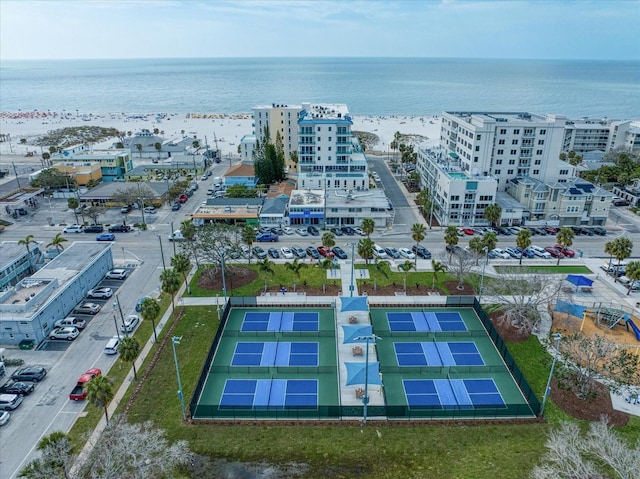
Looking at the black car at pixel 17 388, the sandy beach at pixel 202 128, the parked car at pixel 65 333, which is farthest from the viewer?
the sandy beach at pixel 202 128

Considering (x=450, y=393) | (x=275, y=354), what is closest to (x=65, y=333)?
(x=275, y=354)

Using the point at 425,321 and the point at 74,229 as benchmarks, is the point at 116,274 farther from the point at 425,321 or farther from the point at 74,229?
the point at 425,321

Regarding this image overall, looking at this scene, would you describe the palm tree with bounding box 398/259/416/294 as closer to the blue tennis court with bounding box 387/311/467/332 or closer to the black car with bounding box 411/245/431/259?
the black car with bounding box 411/245/431/259

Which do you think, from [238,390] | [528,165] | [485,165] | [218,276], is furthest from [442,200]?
[238,390]

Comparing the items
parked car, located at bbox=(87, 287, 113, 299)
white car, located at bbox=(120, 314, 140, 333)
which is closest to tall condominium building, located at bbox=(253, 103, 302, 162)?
parked car, located at bbox=(87, 287, 113, 299)

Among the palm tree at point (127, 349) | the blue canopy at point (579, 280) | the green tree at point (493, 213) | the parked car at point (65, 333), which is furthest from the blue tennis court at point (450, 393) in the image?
the green tree at point (493, 213)

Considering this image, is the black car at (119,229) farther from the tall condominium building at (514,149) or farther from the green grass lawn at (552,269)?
the tall condominium building at (514,149)

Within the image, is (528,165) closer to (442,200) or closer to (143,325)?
(442,200)
